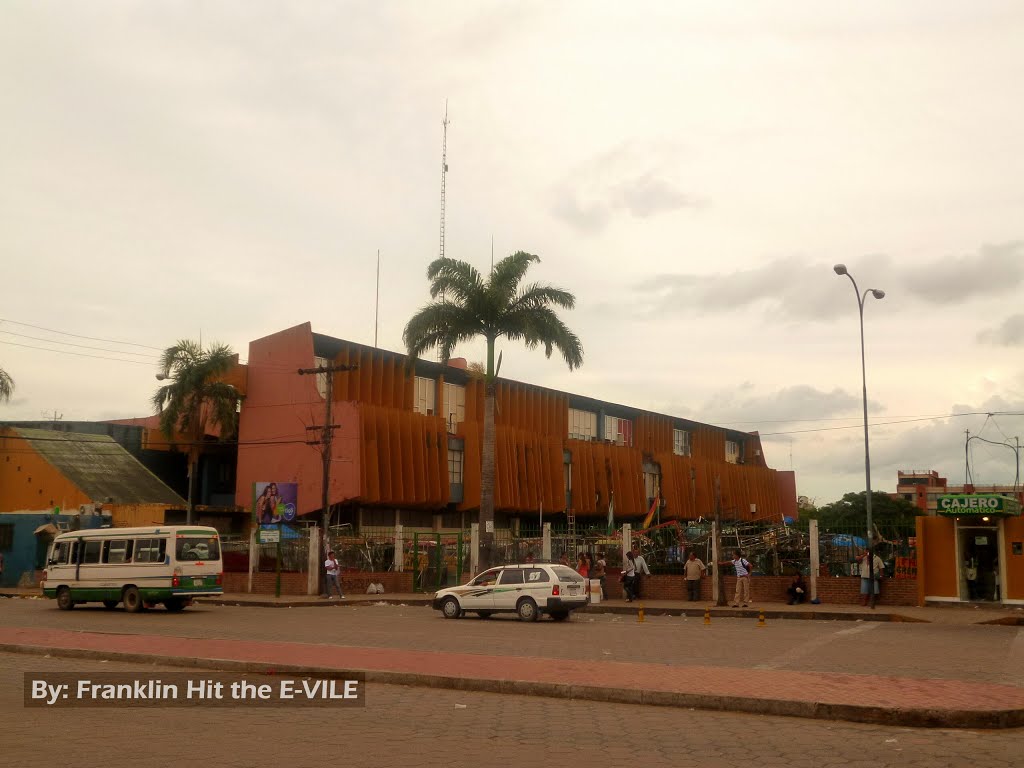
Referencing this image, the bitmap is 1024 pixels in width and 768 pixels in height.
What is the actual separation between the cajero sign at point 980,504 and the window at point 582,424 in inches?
Result: 1786

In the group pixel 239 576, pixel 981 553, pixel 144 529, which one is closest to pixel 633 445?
pixel 239 576

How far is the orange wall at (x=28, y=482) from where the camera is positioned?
50.8 meters

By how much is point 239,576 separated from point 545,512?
2912 cm

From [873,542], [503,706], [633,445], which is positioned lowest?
[503,706]

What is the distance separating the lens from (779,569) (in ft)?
105

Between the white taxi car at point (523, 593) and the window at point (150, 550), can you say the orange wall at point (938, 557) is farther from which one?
the window at point (150, 550)

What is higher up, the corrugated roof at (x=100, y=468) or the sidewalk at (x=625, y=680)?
the corrugated roof at (x=100, y=468)

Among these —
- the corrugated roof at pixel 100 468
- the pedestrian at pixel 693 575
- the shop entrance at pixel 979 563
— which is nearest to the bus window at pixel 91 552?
the pedestrian at pixel 693 575

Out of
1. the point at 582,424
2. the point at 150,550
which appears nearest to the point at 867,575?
the point at 150,550

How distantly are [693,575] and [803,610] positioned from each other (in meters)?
4.07

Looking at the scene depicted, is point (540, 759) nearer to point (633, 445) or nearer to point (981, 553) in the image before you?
point (981, 553)

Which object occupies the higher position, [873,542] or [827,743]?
[873,542]

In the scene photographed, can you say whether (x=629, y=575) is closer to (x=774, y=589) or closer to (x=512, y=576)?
(x=774, y=589)

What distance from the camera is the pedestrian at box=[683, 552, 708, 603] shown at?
31.3 metres
